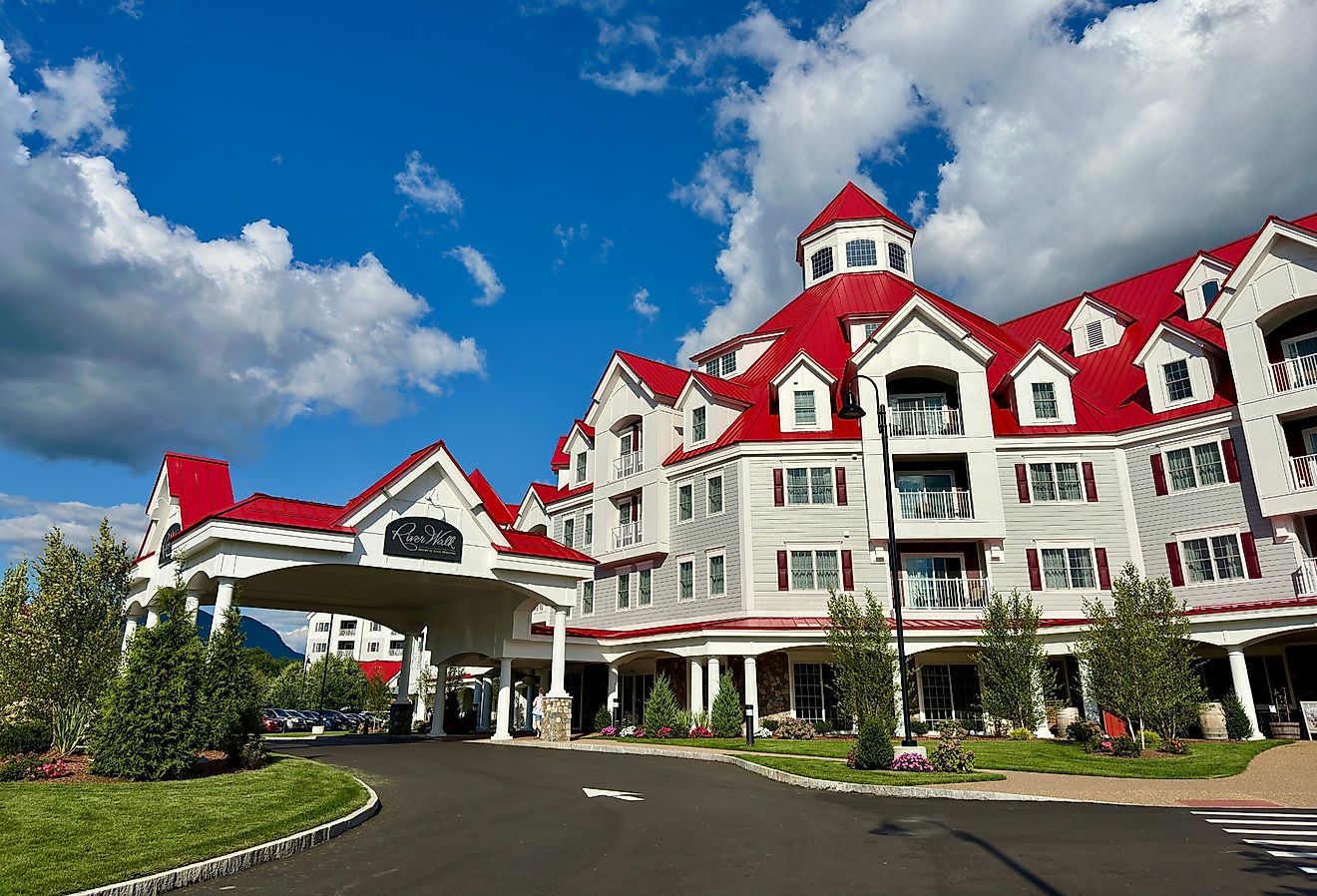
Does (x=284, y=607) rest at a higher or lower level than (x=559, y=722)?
higher

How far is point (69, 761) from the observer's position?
1822 cm

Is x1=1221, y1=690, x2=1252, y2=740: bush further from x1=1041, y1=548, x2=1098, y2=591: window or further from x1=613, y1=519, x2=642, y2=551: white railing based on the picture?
x1=613, y1=519, x2=642, y2=551: white railing

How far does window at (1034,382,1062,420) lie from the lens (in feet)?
114

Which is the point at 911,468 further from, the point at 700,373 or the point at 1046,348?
the point at 700,373

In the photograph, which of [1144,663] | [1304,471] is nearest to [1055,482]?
[1304,471]

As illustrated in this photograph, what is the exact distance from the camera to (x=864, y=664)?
87.2 ft

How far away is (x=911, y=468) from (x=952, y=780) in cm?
2011

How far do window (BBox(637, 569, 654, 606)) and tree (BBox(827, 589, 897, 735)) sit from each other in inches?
456

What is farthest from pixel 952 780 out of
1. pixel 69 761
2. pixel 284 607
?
pixel 284 607

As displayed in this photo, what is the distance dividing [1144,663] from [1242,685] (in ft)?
26.3

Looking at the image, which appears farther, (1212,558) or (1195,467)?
(1195,467)

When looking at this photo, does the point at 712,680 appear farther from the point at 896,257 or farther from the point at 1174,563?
the point at 896,257

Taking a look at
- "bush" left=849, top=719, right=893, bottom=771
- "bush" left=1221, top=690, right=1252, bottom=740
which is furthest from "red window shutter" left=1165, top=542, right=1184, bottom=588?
"bush" left=849, top=719, right=893, bottom=771

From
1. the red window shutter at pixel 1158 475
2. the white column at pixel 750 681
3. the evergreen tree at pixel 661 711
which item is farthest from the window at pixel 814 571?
the red window shutter at pixel 1158 475
